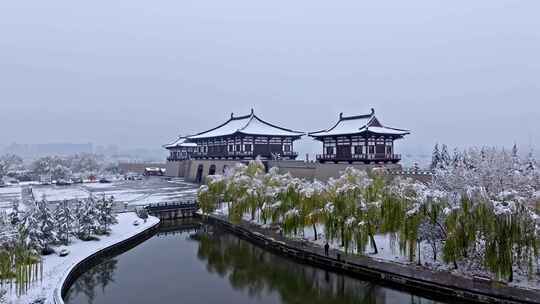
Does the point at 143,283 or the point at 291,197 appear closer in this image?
the point at 143,283

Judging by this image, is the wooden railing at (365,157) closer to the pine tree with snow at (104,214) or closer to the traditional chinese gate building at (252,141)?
the traditional chinese gate building at (252,141)

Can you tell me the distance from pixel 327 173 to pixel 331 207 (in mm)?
15532

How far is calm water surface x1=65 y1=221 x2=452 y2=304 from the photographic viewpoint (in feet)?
46.6

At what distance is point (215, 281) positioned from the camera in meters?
16.3

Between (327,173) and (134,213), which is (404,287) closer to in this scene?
(327,173)

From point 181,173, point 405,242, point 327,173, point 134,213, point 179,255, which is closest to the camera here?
point 405,242

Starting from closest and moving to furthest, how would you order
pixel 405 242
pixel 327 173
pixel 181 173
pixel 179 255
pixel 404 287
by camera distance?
pixel 404 287 → pixel 405 242 → pixel 179 255 → pixel 327 173 → pixel 181 173

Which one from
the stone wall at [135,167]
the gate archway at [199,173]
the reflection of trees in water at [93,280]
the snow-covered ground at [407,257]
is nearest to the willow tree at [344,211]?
the snow-covered ground at [407,257]

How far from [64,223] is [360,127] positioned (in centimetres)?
2430

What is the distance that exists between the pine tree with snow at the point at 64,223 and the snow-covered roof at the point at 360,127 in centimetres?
2230

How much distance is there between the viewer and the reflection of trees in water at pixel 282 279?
1432 cm

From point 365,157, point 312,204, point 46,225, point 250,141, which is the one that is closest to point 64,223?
point 46,225

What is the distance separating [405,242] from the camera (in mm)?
15750

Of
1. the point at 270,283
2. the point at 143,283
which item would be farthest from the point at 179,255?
the point at 270,283
